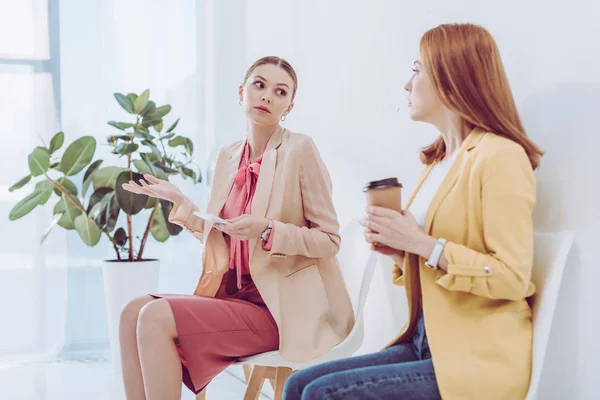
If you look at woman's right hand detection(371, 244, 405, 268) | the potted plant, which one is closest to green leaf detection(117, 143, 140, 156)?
the potted plant

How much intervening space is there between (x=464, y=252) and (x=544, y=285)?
0.20m

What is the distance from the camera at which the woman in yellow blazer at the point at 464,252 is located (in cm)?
128

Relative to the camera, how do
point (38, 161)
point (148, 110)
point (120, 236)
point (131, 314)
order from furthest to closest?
point (120, 236) < point (148, 110) < point (38, 161) < point (131, 314)

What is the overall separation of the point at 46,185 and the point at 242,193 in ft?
5.34

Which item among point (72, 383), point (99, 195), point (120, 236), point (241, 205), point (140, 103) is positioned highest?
point (140, 103)

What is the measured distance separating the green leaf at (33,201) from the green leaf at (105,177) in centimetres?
23

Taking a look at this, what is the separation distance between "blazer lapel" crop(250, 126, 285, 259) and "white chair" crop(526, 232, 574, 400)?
2.69ft

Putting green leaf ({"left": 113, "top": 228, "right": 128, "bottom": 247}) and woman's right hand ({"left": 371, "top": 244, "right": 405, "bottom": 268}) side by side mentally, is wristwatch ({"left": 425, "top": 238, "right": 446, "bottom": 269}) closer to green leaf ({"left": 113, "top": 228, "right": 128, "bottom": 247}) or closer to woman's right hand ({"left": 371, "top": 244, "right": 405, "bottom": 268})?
woman's right hand ({"left": 371, "top": 244, "right": 405, "bottom": 268})

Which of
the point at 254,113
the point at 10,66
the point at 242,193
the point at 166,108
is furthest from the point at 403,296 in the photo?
the point at 10,66

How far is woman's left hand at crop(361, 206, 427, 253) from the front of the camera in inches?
53.1

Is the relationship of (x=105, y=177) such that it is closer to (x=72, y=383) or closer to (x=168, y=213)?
(x=168, y=213)

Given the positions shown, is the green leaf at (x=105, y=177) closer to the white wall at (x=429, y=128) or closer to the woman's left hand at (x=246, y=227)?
the white wall at (x=429, y=128)

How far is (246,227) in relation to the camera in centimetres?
186

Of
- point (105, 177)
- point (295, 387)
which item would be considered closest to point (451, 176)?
point (295, 387)
